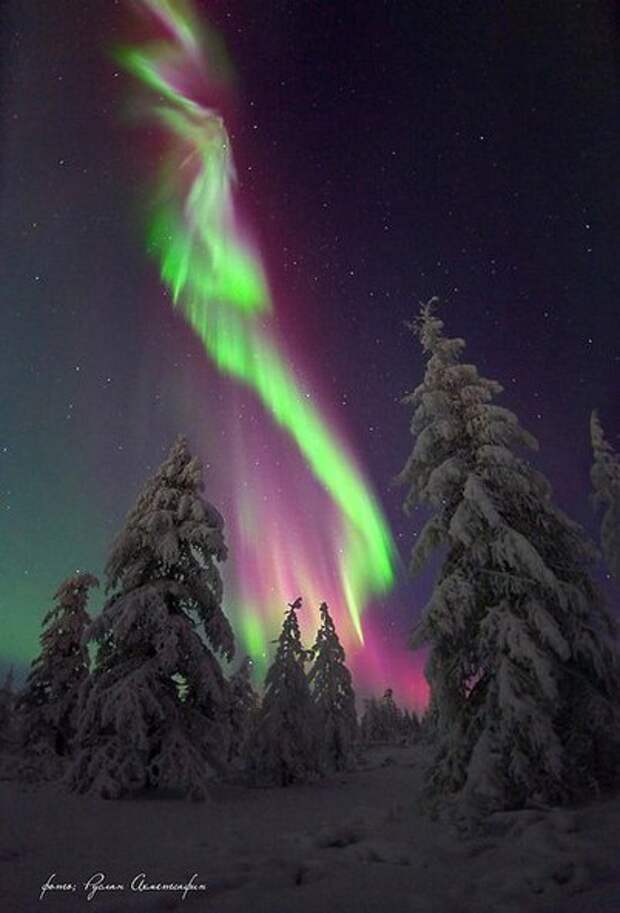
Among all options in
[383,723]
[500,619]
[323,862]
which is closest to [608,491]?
[500,619]

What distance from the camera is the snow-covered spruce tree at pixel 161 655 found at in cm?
1337

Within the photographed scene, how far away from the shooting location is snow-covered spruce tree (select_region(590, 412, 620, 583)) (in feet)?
79.9

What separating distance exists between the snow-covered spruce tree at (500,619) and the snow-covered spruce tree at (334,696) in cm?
2389

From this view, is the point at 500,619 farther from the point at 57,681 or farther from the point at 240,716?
the point at 57,681

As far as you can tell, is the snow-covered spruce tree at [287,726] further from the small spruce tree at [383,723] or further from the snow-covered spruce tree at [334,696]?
the small spruce tree at [383,723]

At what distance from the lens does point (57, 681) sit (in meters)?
23.2

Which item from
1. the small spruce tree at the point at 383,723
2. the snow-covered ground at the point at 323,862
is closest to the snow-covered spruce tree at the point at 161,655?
the snow-covered ground at the point at 323,862

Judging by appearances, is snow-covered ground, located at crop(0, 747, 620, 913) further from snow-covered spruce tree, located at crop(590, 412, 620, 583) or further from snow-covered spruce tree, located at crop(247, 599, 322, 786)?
snow-covered spruce tree, located at crop(590, 412, 620, 583)

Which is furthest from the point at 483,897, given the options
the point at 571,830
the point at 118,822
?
the point at 118,822

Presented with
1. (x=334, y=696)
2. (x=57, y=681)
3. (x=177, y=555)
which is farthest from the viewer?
(x=334, y=696)

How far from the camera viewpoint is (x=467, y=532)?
11633 mm

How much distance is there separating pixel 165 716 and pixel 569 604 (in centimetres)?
1095

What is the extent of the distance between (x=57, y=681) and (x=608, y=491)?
2724 cm

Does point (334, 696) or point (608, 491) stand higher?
point (608, 491)
